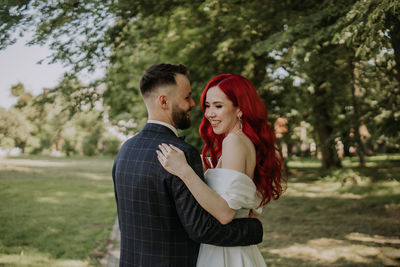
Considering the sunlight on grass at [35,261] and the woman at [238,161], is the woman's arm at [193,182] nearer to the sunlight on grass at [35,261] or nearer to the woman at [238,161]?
the woman at [238,161]

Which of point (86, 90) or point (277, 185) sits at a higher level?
point (86, 90)

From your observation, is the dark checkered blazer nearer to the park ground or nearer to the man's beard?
the man's beard

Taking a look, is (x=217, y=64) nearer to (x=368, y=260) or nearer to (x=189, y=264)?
(x=368, y=260)

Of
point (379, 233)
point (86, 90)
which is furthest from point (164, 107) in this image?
point (379, 233)

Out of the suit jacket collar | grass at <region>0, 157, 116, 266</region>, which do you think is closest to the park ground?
grass at <region>0, 157, 116, 266</region>

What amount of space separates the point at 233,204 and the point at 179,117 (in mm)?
688

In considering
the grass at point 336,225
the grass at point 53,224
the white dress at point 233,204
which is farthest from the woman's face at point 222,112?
the grass at point 53,224

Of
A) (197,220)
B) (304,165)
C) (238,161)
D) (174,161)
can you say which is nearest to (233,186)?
(238,161)

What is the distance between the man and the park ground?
4.53 m

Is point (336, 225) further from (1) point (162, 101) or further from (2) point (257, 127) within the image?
(1) point (162, 101)

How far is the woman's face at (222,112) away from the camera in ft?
9.40

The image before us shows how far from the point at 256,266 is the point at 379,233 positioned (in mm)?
7029

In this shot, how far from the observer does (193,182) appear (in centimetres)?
229

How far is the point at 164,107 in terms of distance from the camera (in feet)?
8.39
